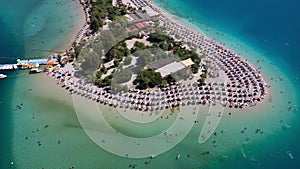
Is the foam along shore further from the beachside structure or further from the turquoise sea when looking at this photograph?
the beachside structure

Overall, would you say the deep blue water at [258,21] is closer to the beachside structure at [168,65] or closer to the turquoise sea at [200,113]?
the turquoise sea at [200,113]

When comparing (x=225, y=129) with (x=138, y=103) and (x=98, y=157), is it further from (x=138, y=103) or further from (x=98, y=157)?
(x=98, y=157)

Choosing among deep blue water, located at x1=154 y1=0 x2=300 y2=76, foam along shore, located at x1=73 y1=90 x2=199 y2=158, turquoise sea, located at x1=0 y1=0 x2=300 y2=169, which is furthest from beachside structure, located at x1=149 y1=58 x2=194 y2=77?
deep blue water, located at x1=154 y1=0 x2=300 y2=76

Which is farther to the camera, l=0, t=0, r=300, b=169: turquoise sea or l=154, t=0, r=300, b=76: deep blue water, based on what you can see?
l=154, t=0, r=300, b=76: deep blue water

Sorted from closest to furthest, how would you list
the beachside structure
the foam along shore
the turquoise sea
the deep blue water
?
the turquoise sea < the foam along shore < the beachside structure < the deep blue water

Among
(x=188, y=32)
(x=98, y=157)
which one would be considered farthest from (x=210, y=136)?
(x=188, y=32)

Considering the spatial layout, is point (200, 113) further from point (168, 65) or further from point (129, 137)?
point (129, 137)

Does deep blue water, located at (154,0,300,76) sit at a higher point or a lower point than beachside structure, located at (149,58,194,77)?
higher

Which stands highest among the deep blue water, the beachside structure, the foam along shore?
the deep blue water

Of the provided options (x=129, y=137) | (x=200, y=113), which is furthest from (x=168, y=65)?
(x=129, y=137)

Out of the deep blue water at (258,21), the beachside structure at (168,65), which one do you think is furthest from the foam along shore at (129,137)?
the deep blue water at (258,21)
